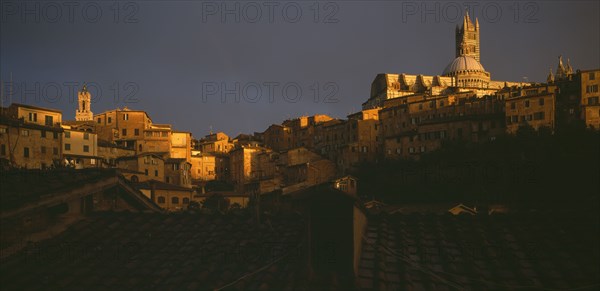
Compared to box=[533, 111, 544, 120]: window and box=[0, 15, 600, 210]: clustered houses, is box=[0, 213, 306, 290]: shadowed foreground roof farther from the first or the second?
box=[533, 111, 544, 120]: window

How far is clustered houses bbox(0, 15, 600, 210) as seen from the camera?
6269 cm

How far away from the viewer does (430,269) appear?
441 inches

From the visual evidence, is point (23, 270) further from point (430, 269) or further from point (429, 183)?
point (429, 183)

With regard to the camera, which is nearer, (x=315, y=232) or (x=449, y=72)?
(x=315, y=232)

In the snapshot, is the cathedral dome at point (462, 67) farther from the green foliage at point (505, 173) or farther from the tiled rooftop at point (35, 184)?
the tiled rooftop at point (35, 184)

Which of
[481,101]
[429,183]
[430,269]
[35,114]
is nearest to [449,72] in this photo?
[481,101]

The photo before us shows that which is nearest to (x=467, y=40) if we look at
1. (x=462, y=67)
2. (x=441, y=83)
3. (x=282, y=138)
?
(x=462, y=67)

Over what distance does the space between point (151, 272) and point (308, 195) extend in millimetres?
3369

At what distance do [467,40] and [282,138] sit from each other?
70884 millimetres

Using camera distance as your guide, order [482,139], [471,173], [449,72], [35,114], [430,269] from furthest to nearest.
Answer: [449,72], [482,139], [35,114], [471,173], [430,269]

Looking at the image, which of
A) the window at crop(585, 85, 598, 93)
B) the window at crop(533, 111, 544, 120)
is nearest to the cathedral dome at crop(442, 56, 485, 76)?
the window at crop(585, 85, 598, 93)

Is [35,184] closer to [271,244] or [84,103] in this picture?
[271,244]

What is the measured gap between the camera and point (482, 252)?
1217 cm

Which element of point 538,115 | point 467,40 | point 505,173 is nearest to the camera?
point 505,173
